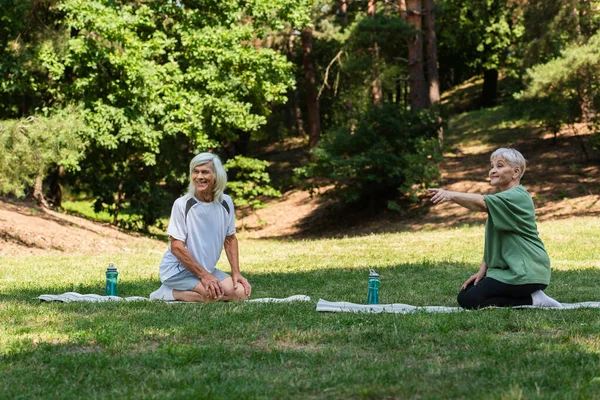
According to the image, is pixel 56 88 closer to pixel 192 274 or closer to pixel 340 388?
pixel 192 274

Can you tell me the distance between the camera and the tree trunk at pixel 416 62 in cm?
2741

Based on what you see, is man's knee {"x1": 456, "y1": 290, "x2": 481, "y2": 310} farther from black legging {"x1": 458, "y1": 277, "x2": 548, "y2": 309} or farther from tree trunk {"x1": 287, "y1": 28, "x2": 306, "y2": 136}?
tree trunk {"x1": 287, "y1": 28, "x2": 306, "y2": 136}

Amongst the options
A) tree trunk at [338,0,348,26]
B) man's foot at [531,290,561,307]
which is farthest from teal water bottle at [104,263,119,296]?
tree trunk at [338,0,348,26]

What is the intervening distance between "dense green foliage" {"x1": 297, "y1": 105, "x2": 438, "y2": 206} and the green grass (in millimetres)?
15994

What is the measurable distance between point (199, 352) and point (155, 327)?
46.5 inches

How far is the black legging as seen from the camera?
7.53 m

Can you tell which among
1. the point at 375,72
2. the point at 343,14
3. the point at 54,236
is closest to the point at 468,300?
the point at 54,236

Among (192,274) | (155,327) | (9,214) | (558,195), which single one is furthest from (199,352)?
(558,195)

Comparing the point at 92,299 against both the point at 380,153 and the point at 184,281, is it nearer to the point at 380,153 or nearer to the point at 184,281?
the point at 184,281

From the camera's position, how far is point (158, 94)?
21.6 meters

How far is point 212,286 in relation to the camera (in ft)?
26.8

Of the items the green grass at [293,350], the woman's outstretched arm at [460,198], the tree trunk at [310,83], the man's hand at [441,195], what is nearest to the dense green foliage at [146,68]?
the tree trunk at [310,83]

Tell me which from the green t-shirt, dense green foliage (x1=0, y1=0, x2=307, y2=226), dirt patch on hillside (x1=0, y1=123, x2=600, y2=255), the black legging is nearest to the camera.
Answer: the green t-shirt

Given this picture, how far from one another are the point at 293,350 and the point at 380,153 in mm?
20371
